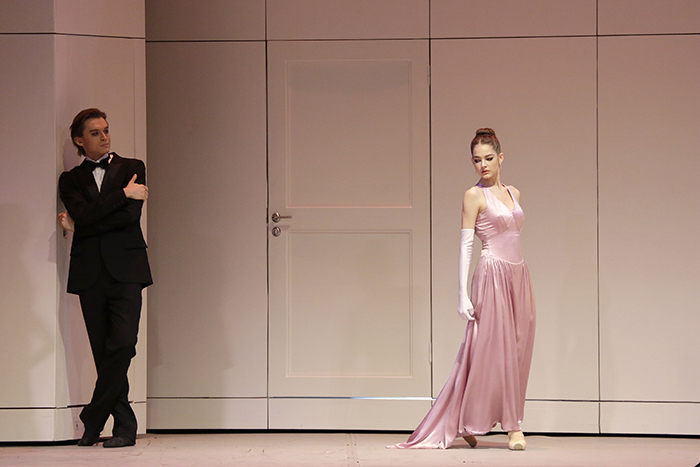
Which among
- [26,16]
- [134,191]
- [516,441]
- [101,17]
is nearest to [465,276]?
[516,441]

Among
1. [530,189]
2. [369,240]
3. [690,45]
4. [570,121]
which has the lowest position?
[369,240]

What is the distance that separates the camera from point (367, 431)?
4.44m

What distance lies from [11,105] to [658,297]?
3777 mm

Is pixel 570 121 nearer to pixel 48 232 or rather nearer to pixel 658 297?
pixel 658 297

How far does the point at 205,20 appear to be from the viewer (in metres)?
4.54

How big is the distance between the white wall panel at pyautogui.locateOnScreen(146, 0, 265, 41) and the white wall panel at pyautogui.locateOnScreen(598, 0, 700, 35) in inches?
81.0

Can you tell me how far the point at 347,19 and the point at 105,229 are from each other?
193 centimetres

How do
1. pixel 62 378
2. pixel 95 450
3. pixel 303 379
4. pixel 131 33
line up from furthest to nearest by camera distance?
pixel 303 379
pixel 131 33
pixel 62 378
pixel 95 450

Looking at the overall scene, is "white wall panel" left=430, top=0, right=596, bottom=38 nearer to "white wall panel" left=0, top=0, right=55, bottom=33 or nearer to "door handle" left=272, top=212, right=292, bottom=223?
"door handle" left=272, top=212, right=292, bottom=223

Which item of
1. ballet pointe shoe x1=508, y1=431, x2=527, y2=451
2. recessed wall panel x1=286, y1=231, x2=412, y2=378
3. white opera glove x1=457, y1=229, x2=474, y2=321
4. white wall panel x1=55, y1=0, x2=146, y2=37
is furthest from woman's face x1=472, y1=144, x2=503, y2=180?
white wall panel x1=55, y1=0, x2=146, y2=37

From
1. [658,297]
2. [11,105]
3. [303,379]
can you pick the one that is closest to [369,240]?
[303,379]

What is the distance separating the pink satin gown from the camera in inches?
141

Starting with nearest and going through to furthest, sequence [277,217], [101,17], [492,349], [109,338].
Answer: [492,349], [109,338], [101,17], [277,217]

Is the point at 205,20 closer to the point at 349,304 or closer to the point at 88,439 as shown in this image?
the point at 349,304
